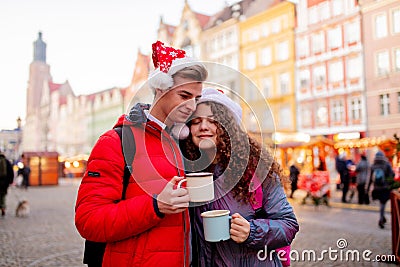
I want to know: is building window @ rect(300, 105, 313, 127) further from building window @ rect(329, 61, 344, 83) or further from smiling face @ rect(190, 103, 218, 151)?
smiling face @ rect(190, 103, 218, 151)

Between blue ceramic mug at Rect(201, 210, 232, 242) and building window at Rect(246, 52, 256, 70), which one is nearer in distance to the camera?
blue ceramic mug at Rect(201, 210, 232, 242)

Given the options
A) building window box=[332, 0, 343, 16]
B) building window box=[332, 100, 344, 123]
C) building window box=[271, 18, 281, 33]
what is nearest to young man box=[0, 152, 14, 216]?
building window box=[332, 100, 344, 123]

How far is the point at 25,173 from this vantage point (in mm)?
24484

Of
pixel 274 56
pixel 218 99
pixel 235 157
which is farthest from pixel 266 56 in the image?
pixel 235 157

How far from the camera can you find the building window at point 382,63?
72.5 ft

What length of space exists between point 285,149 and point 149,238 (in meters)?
18.1

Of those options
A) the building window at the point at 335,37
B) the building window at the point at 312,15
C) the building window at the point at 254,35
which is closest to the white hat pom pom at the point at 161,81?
the building window at the point at 335,37

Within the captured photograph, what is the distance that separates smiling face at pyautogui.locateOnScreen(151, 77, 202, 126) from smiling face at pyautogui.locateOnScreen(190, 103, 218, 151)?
12cm

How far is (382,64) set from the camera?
2253 centimetres

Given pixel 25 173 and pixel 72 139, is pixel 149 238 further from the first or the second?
pixel 72 139

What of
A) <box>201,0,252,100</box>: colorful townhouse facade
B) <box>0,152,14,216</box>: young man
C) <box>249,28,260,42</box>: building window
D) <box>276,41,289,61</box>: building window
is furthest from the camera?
<box>201,0,252,100</box>: colorful townhouse facade

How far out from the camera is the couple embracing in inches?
62.6

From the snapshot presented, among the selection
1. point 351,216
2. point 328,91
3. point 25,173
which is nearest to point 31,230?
point 351,216

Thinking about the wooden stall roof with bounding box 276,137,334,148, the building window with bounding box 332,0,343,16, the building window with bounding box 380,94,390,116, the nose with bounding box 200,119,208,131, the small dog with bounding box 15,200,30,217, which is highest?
the building window with bounding box 332,0,343,16
